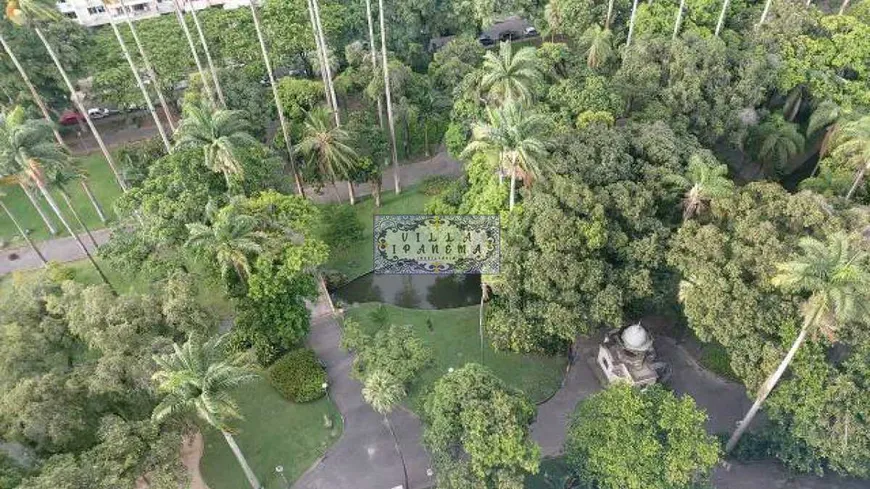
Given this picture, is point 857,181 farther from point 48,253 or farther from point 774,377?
point 48,253

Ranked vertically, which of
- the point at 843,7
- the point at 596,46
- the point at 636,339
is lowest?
the point at 636,339

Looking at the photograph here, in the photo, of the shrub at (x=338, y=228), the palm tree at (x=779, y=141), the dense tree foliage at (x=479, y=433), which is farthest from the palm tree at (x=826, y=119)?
the shrub at (x=338, y=228)

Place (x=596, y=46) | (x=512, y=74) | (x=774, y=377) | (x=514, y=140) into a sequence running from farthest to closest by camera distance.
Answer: (x=596, y=46), (x=512, y=74), (x=514, y=140), (x=774, y=377)

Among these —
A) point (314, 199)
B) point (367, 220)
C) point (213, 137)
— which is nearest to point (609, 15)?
point (367, 220)

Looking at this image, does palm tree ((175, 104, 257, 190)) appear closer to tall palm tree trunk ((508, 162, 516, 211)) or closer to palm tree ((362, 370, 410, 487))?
palm tree ((362, 370, 410, 487))

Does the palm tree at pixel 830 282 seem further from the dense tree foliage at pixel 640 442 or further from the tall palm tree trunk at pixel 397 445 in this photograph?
the tall palm tree trunk at pixel 397 445

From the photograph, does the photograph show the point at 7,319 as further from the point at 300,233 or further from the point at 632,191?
the point at 632,191

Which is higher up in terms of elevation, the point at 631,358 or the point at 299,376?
the point at 631,358

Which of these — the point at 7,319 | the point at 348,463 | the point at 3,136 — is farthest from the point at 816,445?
the point at 3,136
